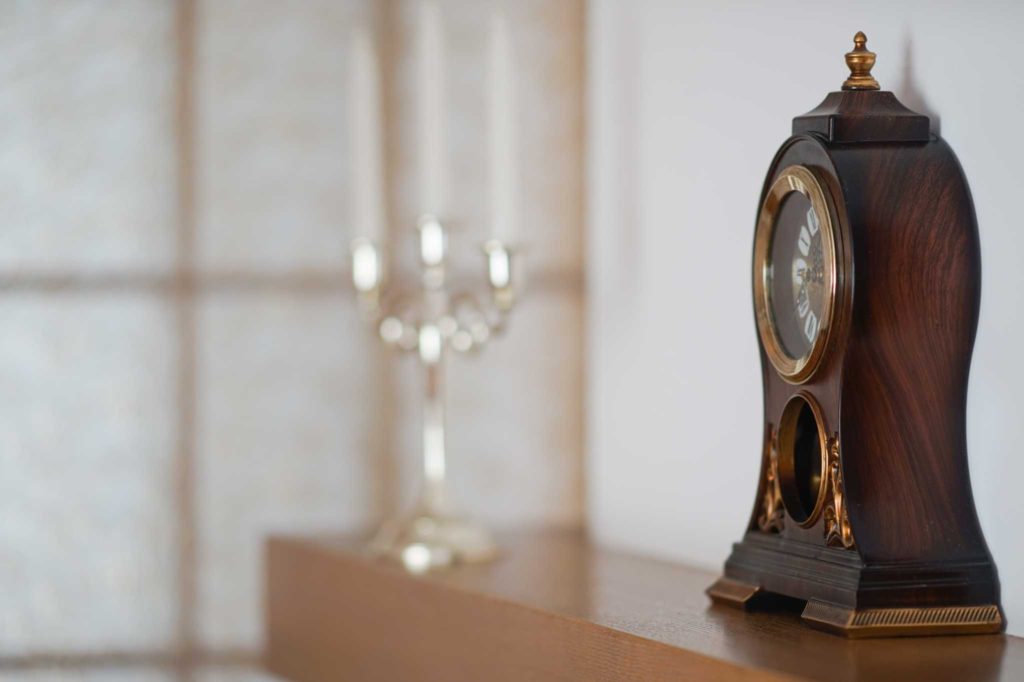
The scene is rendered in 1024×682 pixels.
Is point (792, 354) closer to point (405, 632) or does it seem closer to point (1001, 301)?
point (1001, 301)

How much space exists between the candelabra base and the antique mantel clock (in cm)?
45

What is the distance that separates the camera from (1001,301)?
84cm

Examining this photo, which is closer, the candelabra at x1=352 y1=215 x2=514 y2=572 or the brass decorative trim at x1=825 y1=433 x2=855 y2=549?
the brass decorative trim at x1=825 y1=433 x2=855 y2=549

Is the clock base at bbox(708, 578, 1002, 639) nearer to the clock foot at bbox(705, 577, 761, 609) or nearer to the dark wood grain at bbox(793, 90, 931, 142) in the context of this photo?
the clock foot at bbox(705, 577, 761, 609)

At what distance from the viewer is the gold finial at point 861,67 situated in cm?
87

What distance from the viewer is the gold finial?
87cm

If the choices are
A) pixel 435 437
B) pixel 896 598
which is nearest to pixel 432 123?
pixel 435 437

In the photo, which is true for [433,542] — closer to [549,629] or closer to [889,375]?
[549,629]

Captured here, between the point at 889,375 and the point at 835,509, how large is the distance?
0.32 feet

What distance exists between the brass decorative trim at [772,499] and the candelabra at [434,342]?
Answer: 389 millimetres

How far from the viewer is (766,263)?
945 mm

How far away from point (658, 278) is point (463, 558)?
35 cm

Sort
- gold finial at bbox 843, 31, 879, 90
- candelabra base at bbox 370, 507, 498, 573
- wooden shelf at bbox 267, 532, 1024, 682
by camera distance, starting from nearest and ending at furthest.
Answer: wooden shelf at bbox 267, 532, 1024, 682, gold finial at bbox 843, 31, 879, 90, candelabra base at bbox 370, 507, 498, 573

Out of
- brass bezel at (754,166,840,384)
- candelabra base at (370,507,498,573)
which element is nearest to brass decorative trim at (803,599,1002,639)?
brass bezel at (754,166,840,384)
